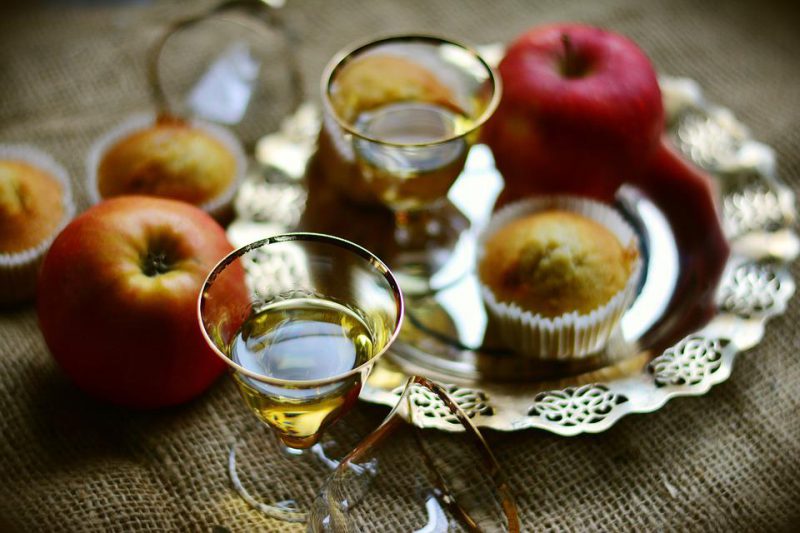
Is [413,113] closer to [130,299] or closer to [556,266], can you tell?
[556,266]

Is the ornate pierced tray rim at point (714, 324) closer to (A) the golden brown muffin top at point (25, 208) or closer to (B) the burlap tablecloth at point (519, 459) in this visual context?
(B) the burlap tablecloth at point (519, 459)

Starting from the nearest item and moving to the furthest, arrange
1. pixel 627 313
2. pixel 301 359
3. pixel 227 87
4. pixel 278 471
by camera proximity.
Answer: pixel 301 359
pixel 278 471
pixel 627 313
pixel 227 87

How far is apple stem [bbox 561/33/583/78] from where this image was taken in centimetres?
104

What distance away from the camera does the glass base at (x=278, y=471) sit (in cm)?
82

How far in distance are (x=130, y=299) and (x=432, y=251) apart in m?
0.36

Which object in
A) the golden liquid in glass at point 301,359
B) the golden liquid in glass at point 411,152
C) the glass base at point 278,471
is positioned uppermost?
the golden liquid in glass at point 411,152

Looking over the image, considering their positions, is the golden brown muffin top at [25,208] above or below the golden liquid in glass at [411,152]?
below

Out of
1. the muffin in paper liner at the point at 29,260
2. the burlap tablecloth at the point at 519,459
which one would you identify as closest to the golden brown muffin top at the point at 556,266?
the burlap tablecloth at the point at 519,459

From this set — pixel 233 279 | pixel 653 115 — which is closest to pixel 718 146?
pixel 653 115

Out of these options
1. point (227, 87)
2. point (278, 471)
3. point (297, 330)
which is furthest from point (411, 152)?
point (227, 87)

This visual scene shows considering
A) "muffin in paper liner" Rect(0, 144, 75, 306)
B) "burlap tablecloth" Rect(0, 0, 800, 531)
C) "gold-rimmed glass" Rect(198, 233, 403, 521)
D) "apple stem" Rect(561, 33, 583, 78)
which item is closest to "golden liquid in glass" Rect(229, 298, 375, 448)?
"gold-rimmed glass" Rect(198, 233, 403, 521)

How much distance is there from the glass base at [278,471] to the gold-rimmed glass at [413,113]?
224 mm

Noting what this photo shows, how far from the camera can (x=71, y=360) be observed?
2.80 ft

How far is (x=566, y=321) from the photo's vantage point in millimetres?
A: 870
